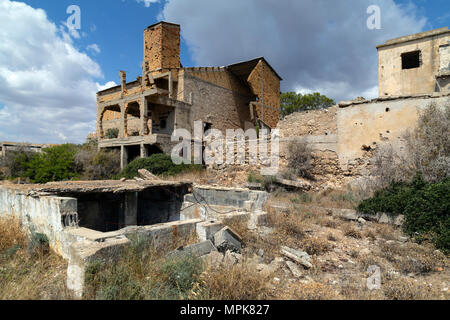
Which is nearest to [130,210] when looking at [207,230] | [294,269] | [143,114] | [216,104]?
[207,230]

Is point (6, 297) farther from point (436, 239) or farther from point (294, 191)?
point (294, 191)

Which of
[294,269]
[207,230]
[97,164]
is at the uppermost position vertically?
[97,164]

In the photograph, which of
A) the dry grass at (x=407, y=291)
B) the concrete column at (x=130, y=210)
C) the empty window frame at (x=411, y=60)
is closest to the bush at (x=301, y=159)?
the concrete column at (x=130, y=210)

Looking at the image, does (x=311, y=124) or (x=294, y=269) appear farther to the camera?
(x=311, y=124)

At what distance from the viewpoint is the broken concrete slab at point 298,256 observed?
4637mm

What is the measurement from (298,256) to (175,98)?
651 inches

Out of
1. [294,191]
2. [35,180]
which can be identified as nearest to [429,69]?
[294,191]

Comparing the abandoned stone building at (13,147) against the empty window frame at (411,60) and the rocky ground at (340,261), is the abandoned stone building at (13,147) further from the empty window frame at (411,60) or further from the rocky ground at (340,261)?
the empty window frame at (411,60)

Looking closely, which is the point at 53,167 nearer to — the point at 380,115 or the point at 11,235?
the point at 11,235

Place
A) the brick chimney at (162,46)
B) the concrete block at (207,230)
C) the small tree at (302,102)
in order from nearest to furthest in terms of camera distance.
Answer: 1. the concrete block at (207,230)
2. the brick chimney at (162,46)
3. the small tree at (302,102)

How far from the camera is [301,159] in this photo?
12562mm

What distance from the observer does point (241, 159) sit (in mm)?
14547

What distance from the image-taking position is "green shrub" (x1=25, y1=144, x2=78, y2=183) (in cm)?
1648

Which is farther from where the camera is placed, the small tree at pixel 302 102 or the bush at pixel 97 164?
the small tree at pixel 302 102
